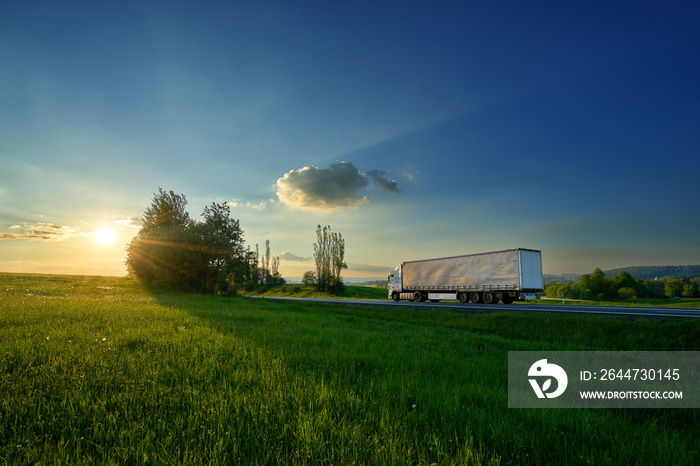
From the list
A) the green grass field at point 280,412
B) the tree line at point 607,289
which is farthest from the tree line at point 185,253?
the tree line at point 607,289

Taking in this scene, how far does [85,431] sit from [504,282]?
1196 inches

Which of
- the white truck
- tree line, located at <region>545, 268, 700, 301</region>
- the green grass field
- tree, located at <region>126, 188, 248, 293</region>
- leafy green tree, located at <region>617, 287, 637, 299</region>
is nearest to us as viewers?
the green grass field

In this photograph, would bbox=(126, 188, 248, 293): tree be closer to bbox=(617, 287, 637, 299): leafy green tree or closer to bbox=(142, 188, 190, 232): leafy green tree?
bbox=(142, 188, 190, 232): leafy green tree

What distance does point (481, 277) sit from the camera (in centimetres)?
3038

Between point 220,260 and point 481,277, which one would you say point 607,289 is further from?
point 220,260

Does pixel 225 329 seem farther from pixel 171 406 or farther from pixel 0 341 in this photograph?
pixel 171 406

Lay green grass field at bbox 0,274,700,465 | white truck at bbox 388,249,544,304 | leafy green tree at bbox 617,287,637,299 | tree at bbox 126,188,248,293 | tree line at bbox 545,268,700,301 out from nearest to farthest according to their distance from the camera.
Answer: green grass field at bbox 0,274,700,465, white truck at bbox 388,249,544,304, tree at bbox 126,188,248,293, leafy green tree at bbox 617,287,637,299, tree line at bbox 545,268,700,301

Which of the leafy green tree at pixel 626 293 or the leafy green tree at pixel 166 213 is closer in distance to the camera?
the leafy green tree at pixel 166 213

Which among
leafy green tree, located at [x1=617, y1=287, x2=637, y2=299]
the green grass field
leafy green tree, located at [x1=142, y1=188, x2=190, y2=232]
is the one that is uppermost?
leafy green tree, located at [x1=142, y1=188, x2=190, y2=232]

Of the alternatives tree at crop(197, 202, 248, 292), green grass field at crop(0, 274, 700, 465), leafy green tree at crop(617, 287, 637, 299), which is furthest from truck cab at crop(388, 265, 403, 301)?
leafy green tree at crop(617, 287, 637, 299)

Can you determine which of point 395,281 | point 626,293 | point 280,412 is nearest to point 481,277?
point 395,281

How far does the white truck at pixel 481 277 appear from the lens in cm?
2833

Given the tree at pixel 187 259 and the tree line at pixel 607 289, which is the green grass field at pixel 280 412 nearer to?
the tree at pixel 187 259

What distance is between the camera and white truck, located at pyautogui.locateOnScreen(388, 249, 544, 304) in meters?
28.3
